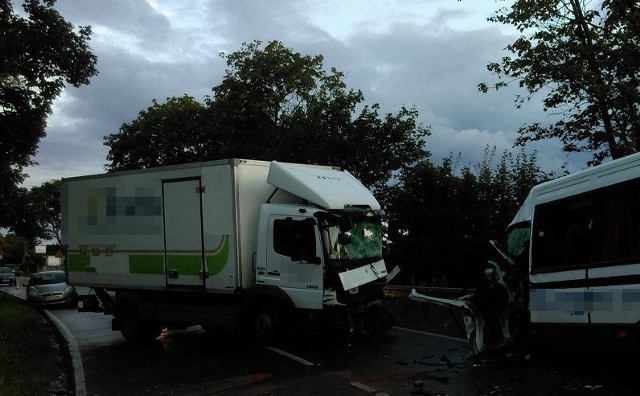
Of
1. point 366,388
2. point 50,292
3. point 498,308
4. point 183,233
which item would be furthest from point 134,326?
point 50,292

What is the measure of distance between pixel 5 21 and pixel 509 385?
1637cm

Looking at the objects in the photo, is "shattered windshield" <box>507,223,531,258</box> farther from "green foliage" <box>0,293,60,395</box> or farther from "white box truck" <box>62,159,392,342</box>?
"green foliage" <box>0,293,60,395</box>

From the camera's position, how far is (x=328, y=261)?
898 centimetres

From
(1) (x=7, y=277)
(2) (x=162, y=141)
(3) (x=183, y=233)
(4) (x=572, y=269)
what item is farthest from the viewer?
(1) (x=7, y=277)

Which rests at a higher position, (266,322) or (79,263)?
(79,263)

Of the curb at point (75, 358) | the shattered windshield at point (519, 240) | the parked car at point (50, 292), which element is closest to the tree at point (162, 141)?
the parked car at point (50, 292)

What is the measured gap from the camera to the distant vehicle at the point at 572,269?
5324 mm

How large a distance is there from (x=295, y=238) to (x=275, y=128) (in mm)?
14811

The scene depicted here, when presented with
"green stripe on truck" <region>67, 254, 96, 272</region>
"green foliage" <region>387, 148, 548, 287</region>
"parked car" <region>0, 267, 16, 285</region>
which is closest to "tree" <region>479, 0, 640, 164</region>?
"green foliage" <region>387, 148, 548, 287</region>

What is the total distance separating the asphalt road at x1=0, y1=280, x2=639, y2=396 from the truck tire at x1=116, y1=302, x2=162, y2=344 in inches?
14.3

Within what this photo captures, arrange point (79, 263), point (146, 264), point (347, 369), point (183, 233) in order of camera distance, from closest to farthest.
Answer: point (347, 369)
point (183, 233)
point (146, 264)
point (79, 263)

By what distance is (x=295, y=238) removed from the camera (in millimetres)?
9344

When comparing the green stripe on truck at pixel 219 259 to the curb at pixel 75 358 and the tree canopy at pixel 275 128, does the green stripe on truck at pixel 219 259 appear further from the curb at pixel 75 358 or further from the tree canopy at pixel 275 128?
the tree canopy at pixel 275 128

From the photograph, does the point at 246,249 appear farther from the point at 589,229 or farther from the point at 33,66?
the point at 33,66
